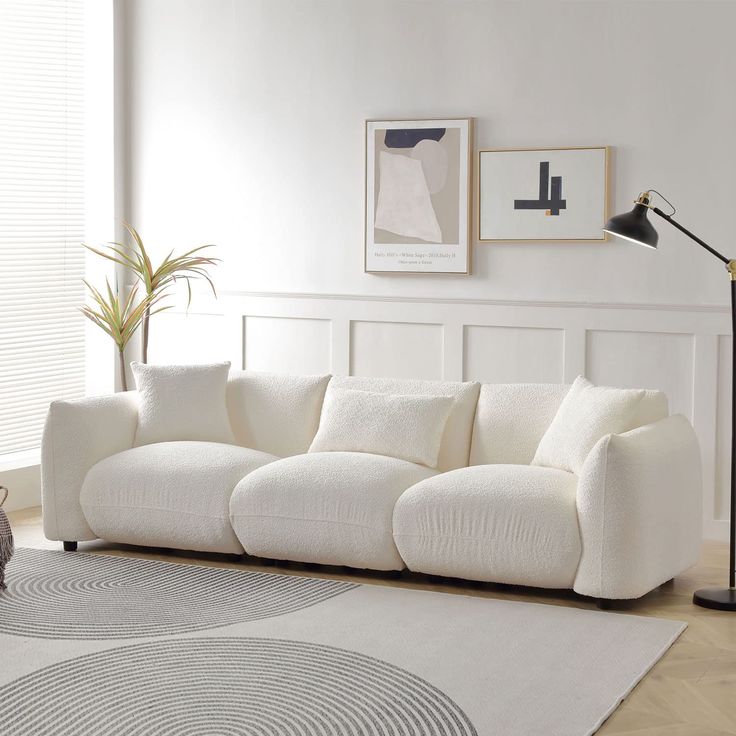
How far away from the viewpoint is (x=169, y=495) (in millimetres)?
4672

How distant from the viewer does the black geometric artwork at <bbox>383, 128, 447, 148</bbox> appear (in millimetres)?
5801

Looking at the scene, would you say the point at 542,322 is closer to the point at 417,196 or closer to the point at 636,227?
the point at 417,196

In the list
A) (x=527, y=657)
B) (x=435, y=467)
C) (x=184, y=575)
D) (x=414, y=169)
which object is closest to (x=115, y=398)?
(x=184, y=575)

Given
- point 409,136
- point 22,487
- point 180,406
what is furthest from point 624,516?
point 22,487

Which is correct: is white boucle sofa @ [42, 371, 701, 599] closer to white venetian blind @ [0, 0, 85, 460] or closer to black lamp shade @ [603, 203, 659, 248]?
black lamp shade @ [603, 203, 659, 248]

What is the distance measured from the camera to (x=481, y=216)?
575 centimetres

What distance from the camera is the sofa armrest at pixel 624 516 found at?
13.1 ft

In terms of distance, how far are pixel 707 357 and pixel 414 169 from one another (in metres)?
1.68

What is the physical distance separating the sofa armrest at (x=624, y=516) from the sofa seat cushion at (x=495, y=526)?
0.23 ft

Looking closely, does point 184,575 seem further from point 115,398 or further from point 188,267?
point 188,267

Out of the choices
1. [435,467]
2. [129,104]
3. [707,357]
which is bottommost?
[435,467]

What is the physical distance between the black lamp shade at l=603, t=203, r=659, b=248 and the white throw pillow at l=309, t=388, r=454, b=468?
3.38 feet

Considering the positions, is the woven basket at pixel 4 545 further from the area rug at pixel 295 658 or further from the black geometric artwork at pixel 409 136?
the black geometric artwork at pixel 409 136

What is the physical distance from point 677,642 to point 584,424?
92 centimetres
